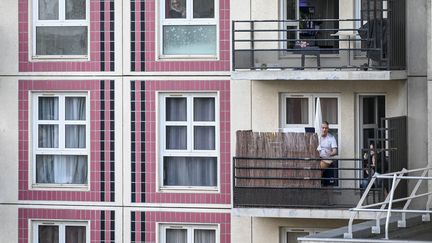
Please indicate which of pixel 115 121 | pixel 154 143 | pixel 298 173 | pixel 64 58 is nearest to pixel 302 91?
pixel 298 173

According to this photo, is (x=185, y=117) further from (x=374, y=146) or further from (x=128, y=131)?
(x=374, y=146)

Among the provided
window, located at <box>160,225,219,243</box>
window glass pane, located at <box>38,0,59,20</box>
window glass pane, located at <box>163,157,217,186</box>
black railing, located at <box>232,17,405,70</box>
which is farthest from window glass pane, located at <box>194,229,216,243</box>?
window glass pane, located at <box>38,0,59,20</box>

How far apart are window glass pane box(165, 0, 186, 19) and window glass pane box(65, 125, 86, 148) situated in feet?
9.13

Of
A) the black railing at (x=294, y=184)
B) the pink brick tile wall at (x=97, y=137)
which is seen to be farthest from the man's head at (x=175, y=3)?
the black railing at (x=294, y=184)

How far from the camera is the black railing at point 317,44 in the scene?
101ft

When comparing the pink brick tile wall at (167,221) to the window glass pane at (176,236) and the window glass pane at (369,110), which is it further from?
the window glass pane at (369,110)

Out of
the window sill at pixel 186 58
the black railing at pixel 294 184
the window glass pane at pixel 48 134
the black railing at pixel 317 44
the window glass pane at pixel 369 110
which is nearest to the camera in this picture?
the black railing at pixel 317 44

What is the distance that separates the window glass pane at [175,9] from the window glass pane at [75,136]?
9.13 ft

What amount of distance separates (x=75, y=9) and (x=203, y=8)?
2544 mm

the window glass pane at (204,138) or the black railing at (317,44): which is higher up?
the black railing at (317,44)

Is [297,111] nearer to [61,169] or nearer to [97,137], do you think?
[97,137]

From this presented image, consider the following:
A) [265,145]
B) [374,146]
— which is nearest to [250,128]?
[265,145]

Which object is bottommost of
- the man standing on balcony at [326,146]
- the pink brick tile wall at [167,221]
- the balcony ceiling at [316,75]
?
the pink brick tile wall at [167,221]

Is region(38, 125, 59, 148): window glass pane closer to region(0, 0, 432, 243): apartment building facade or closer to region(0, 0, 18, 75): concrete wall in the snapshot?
region(0, 0, 432, 243): apartment building facade
